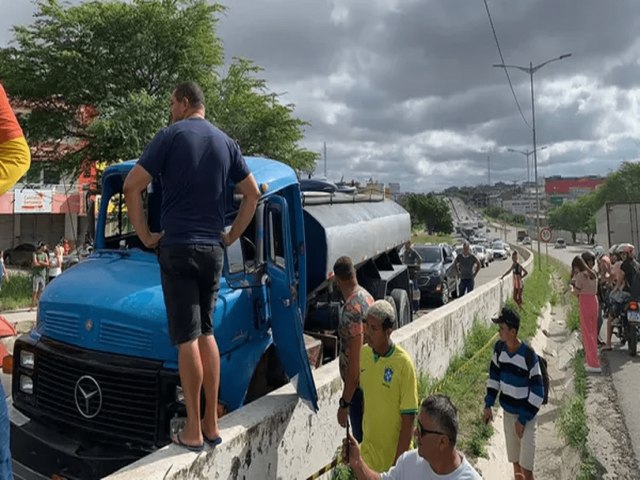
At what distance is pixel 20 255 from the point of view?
29.6 m

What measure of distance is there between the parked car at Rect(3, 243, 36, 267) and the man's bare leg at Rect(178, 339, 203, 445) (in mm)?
28602

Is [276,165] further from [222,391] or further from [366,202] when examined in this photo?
[366,202]

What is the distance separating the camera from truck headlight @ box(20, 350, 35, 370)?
450 centimetres

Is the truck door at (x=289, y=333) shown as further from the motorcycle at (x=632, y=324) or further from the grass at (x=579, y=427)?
the motorcycle at (x=632, y=324)

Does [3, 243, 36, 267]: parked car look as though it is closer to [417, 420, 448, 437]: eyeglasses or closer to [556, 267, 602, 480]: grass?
[556, 267, 602, 480]: grass

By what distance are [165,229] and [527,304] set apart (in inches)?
582

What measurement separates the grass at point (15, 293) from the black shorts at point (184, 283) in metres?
14.9

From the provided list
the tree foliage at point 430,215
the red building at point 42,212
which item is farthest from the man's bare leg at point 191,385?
the tree foliage at point 430,215

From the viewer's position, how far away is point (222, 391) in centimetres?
416

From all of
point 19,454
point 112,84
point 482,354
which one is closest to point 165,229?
point 19,454

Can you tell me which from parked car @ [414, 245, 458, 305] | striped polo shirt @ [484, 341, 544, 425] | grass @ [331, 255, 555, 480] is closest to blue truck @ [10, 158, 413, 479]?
grass @ [331, 255, 555, 480]

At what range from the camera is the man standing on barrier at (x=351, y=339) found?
4.21m

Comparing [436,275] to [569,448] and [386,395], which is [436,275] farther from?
[386,395]

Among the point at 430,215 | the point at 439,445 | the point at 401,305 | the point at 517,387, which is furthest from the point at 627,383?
the point at 430,215
